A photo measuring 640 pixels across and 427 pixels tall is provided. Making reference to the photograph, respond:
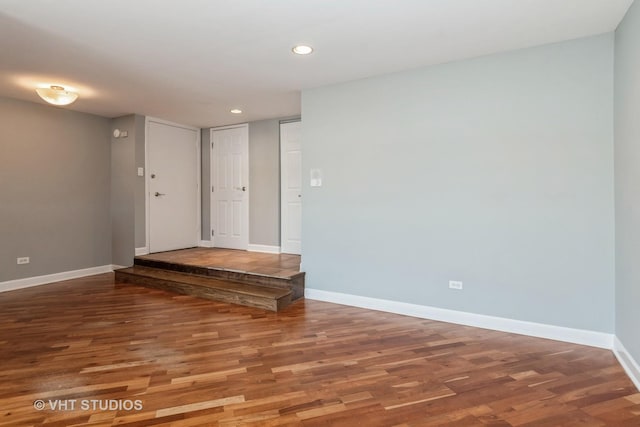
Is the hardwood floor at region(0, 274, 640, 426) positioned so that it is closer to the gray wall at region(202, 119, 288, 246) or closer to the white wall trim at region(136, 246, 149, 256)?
the white wall trim at region(136, 246, 149, 256)

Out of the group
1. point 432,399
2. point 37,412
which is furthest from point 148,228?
point 432,399

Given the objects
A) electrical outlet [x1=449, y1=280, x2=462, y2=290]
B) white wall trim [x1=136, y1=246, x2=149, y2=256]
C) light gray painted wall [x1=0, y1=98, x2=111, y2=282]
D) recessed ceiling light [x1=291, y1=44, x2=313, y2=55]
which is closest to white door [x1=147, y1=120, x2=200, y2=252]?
white wall trim [x1=136, y1=246, x2=149, y2=256]

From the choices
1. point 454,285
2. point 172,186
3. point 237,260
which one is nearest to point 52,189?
point 172,186

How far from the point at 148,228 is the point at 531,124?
207 inches

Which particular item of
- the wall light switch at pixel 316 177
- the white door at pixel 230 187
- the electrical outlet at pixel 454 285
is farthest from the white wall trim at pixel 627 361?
the white door at pixel 230 187

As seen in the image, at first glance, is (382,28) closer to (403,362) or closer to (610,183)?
(610,183)

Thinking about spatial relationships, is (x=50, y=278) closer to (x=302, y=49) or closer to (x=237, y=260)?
(x=237, y=260)

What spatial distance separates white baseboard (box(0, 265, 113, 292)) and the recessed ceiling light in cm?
461

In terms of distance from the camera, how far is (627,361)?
234cm

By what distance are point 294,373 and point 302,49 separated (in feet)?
Answer: 8.35

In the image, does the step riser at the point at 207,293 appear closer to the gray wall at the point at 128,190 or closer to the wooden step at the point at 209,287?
the wooden step at the point at 209,287

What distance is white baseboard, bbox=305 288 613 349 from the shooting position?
109 inches

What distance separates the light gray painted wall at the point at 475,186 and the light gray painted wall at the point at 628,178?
5.0 inches

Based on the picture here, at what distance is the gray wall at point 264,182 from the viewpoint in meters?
5.51
